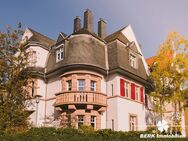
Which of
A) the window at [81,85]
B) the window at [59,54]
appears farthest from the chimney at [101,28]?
the window at [81,85]

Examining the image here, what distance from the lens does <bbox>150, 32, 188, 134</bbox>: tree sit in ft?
85.5

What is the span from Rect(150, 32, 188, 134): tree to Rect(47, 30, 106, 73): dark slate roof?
5714 mm

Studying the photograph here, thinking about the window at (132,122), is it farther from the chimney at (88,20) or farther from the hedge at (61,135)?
the chimney at (88,20)

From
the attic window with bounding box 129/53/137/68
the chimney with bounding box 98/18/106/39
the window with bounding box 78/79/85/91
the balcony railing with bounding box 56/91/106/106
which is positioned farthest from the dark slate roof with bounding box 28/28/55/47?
the attic window with bounding box 129/53/137/68

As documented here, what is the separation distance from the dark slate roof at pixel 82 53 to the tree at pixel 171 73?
571 cm

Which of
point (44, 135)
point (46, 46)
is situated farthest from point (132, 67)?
point (44, 135)

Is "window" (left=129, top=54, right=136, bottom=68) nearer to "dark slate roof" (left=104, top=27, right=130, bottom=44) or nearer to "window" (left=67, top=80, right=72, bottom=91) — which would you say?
"dark slate roof" (left=104, top=27, right=130, bottom=44)

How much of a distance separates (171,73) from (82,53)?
882 cm

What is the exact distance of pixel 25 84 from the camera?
67.1 feet

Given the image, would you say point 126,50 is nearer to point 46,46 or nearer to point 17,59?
point 46,46

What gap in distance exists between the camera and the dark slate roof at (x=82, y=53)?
2538 centimetres

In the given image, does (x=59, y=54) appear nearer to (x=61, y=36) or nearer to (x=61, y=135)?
(x=61, y=36)

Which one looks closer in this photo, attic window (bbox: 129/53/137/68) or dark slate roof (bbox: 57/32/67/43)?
dark slate roof (bbox: 57/32/67/43)

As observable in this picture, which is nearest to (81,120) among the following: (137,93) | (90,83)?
(90,83)
